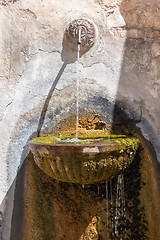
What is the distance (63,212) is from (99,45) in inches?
58.0

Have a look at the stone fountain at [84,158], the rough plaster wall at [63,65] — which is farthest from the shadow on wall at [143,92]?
the stone fountain at [84,158]

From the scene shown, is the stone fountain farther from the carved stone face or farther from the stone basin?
the carved stone face

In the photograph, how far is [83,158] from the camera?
1.75 metres

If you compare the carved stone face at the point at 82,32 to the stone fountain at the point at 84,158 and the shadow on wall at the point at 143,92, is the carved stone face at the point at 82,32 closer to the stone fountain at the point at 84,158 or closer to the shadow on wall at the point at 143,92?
the shadow on wall at the point at 143,92

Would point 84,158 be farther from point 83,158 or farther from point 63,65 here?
point 63,65

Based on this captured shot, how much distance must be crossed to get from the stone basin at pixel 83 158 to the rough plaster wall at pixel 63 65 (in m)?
0.46

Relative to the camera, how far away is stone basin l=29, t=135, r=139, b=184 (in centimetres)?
174

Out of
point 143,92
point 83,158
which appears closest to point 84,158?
point 83,158

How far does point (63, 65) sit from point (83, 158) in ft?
3.21

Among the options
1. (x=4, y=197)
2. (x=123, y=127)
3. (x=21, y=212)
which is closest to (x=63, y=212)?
(x=21, y=212)

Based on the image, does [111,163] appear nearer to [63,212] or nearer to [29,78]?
[63,212]

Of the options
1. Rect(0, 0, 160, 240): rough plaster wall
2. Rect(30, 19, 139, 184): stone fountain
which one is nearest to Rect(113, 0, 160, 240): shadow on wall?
Rect(0, 0, 160, 240): rough plaster wall

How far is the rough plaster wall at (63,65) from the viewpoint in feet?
7.56

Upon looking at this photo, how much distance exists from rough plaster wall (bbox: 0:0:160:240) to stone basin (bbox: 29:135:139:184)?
1.51ft
